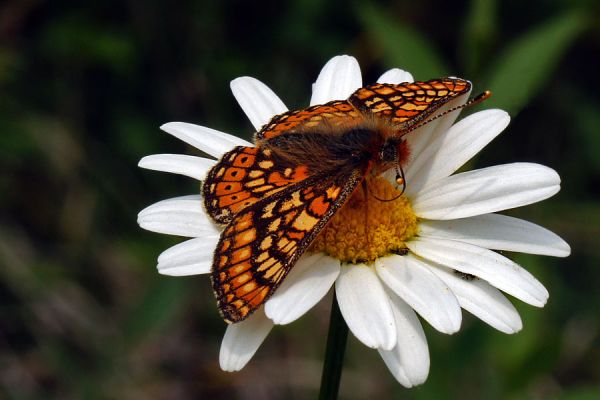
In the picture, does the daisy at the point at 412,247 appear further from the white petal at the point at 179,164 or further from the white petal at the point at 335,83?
the white petal at the point at 335,83

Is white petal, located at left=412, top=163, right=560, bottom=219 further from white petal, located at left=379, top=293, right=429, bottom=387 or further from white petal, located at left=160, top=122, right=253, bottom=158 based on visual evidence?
white petal, located at left=160, top=122, right=253, bottom=158

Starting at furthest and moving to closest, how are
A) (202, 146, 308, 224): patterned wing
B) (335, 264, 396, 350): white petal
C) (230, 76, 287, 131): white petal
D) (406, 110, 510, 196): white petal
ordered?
1. (230, 76, 287, 131): white petal
2. (406, 110, 510, 196): white petal
3. (202, 146, 308, 224): patterned wing
4. (335, 264, 396, 350): white petal

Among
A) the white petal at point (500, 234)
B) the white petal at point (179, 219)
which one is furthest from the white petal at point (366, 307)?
the white petal at point (179, 219)

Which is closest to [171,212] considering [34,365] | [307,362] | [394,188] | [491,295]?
[394,188]

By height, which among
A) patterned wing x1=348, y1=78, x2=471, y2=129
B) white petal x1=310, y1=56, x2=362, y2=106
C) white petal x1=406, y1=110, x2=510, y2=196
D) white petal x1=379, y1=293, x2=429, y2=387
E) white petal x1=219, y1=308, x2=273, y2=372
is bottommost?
white petal x1=379, y1=293, x2=429, y2=387

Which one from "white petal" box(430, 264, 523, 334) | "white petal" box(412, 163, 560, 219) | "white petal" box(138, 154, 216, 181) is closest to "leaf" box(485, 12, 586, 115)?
"white petal" box(412, 163, 560, 219)

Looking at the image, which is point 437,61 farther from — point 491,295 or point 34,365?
point 34,365

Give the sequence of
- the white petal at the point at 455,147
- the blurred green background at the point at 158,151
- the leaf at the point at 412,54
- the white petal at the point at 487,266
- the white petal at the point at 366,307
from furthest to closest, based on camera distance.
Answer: the blurred green background at the point at 158,151, the leaf at the point at 412,54, the white petal at the point at 455,147, the white petal at the point at 487,266, the white petal at the point at 366,307
